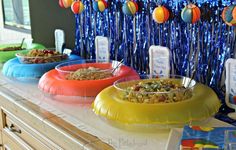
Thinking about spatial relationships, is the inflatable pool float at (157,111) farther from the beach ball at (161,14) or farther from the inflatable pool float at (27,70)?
the inflatable pool float at (27,70)

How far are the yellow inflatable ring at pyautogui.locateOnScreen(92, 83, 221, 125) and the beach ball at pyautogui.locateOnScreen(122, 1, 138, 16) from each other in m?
0.47

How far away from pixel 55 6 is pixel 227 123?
124 cm

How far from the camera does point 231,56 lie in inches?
45.2

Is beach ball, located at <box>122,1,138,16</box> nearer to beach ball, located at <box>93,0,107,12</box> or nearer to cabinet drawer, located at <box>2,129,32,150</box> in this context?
beach ball, located at <box>93,0,107,12</box>

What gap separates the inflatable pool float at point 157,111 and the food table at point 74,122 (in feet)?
0.09

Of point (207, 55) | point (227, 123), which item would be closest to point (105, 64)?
point (207, 55)

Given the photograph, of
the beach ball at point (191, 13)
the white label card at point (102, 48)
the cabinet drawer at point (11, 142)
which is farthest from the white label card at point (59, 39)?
the beach ball at point (191, 13)

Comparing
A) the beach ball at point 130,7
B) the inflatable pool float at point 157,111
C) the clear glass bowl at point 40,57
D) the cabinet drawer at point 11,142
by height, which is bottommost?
the cabinet drawer at point 11,142

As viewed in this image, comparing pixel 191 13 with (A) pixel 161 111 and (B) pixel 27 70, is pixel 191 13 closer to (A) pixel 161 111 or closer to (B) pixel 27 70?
(A) pixel 161 111

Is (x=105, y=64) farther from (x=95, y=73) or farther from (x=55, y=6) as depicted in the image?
(x=55, y=6)

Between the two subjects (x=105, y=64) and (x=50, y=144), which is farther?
(x=105, y=64)

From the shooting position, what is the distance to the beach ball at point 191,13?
1.16 meters

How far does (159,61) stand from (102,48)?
0.38 m

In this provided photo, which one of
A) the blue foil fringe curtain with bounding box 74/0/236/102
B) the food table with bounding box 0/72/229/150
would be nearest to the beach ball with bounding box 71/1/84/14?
the blue foil fringe curtain with bounding box 74/0/236/102
